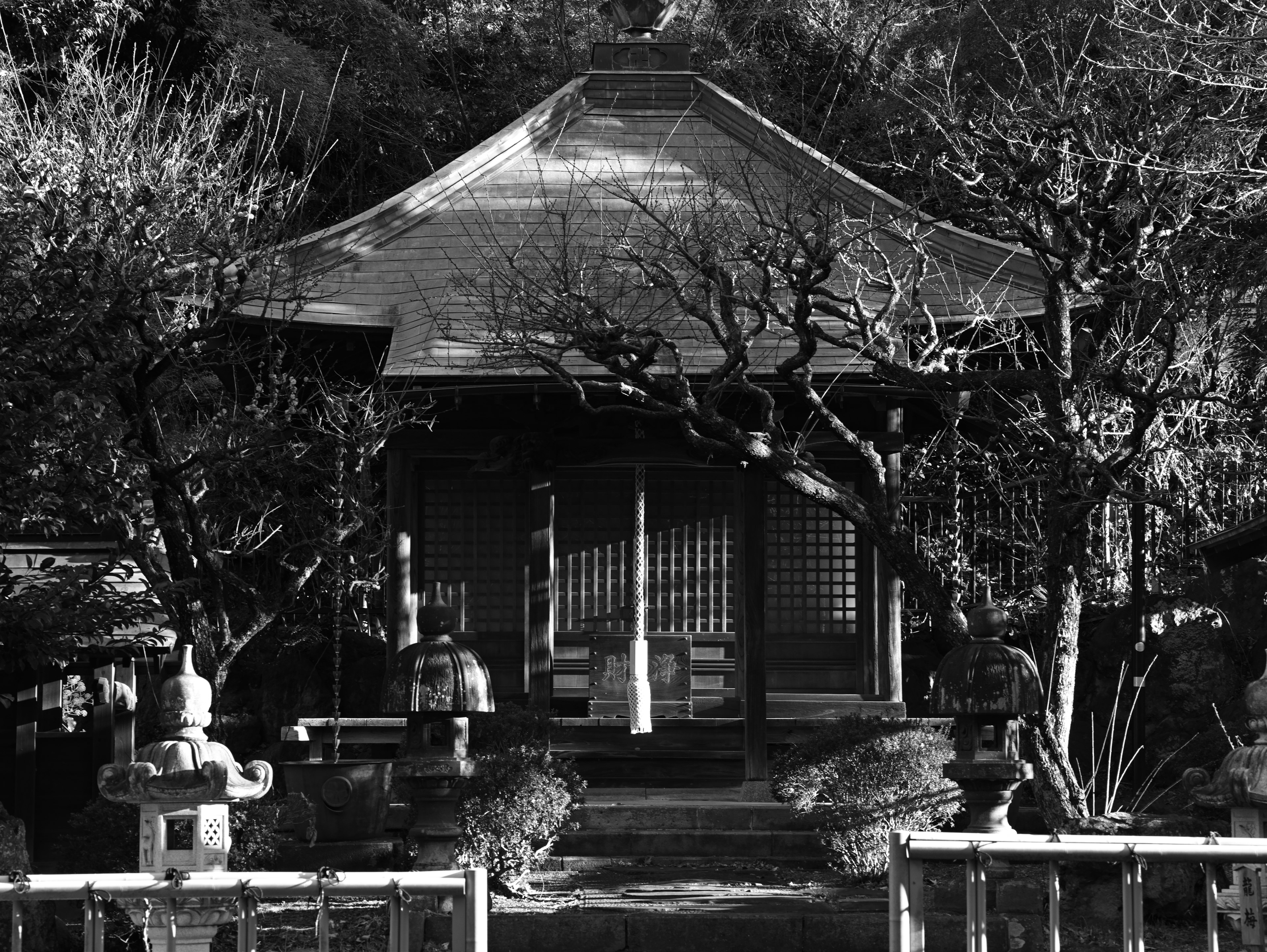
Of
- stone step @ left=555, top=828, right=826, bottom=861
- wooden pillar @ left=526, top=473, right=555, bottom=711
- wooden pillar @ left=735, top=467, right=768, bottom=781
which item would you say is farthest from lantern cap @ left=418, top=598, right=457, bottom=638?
wooden pillar @ left=735, top=467, right=768, bottom=781

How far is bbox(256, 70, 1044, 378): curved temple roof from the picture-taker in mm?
13641

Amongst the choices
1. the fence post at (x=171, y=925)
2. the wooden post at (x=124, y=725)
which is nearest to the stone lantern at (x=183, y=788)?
the fence post at (x=171, y=925)

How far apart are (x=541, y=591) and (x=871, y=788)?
12.8 ft

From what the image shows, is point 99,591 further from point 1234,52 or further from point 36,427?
point 1234,52

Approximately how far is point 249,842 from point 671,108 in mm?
8754

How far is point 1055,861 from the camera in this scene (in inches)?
238

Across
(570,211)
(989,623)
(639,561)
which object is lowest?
(989,623)

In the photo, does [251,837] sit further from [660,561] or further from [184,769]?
[660,561]

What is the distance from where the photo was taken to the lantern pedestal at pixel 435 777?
9.32 m

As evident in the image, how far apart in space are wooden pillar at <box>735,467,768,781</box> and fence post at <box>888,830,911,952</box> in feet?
21.6

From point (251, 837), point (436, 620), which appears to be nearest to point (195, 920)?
point (436, 620)

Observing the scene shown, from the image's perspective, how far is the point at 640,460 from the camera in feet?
A: 45.5

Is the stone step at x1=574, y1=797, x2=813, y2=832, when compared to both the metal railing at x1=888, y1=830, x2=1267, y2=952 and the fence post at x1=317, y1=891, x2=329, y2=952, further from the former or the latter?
the fence post at x1=317, y1=891, x2=329, y2=952

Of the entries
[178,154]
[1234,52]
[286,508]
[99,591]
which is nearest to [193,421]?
[286,508]
